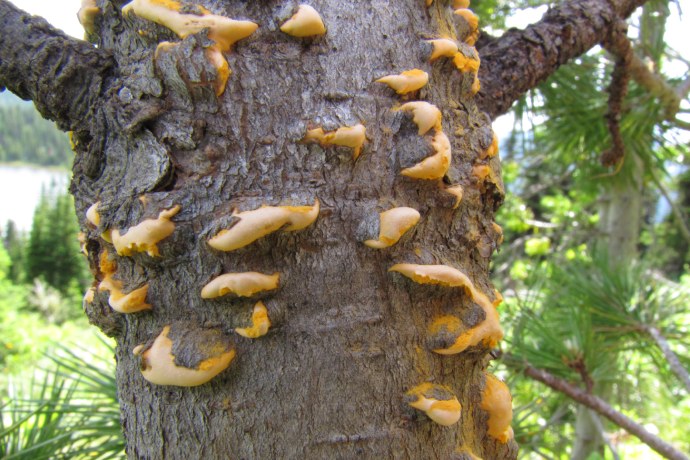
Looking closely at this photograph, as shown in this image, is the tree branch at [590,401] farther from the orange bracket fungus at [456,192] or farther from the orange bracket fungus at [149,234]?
the orange bracket fungus at [149,234]

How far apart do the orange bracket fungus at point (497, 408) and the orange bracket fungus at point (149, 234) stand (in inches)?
11.5

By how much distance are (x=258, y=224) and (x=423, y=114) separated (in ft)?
0.52

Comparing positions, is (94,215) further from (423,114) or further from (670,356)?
(670,356)

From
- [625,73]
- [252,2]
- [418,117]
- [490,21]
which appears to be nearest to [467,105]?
[418,117]

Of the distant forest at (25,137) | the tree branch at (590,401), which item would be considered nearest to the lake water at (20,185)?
the distant forest at (25,137)

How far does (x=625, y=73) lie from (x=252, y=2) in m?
0.74

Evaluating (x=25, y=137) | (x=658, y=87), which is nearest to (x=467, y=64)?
(x=658, y=87)

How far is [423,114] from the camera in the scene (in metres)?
0.38

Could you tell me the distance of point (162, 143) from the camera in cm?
37

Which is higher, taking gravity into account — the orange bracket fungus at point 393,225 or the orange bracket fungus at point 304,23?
the orange bracket fungus at point 304,23

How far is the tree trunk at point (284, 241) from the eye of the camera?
352mm

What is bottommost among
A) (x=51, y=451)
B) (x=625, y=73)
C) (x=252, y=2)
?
(x=51, y=451)

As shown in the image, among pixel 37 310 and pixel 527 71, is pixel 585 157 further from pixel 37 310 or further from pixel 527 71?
pixel 37 310

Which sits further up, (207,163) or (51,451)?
(207,163)
